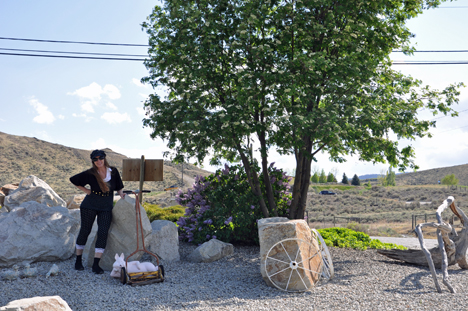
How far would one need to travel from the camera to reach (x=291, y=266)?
5.09 meters

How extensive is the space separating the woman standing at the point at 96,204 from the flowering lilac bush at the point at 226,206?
2.82 meters

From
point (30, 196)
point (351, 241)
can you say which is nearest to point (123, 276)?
point (351, 241)

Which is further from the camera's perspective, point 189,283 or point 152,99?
point 152,99

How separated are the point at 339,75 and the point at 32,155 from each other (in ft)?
205

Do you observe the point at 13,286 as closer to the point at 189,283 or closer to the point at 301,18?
the point at 189,283

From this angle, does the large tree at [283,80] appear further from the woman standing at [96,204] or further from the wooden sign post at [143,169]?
the woman standing at [96,204]

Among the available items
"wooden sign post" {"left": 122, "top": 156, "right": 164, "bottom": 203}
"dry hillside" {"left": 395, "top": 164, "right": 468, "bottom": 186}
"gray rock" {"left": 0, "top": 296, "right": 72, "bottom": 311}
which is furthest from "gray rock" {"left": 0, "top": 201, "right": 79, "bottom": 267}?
"dry hillside" {"left": 395, "top": 164, "right": 468, "bottom": 186}

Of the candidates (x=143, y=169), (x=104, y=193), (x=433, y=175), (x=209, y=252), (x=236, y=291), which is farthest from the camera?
(x=433, y=175)

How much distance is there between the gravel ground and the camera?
4.40 meters

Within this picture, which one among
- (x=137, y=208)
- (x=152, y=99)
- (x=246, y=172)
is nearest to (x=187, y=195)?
(x=246, y=172)

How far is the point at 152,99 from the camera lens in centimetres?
814

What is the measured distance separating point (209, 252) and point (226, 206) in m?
1.51

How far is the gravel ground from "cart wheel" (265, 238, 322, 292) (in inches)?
6.1

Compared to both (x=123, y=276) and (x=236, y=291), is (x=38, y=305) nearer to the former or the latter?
(x=123, y=276)
